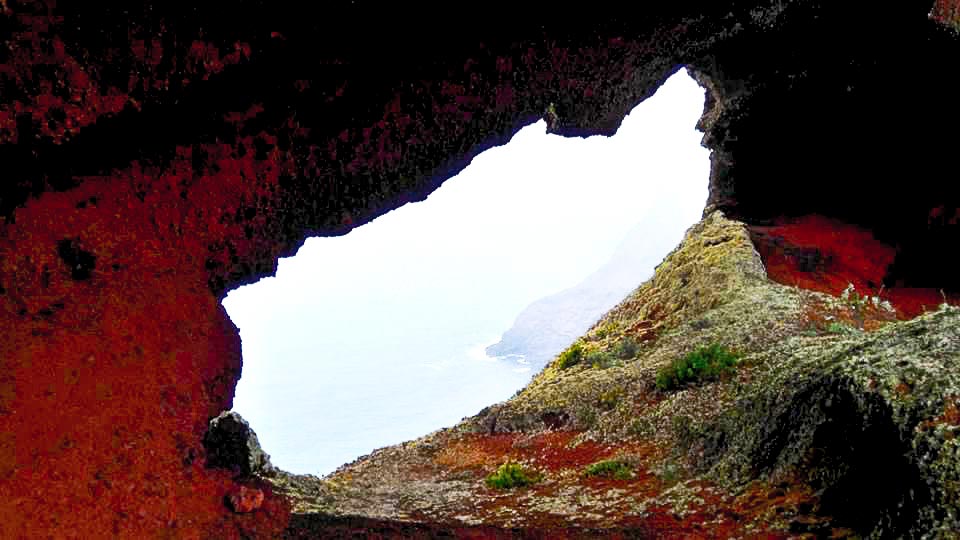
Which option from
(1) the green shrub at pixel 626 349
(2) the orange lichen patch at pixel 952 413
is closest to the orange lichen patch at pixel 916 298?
(1) the green shrub at pixel 626 349

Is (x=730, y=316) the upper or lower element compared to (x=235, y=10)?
lower

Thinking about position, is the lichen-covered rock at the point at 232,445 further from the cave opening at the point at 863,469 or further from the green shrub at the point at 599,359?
the green shrub at the point at 599,359

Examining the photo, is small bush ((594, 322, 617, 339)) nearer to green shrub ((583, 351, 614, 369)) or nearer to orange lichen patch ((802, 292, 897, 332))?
green shrub ((583, 351, 614, 369))

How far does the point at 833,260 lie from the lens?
64.0ft

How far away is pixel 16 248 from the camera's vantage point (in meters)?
6.13

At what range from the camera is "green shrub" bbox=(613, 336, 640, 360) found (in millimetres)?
16095

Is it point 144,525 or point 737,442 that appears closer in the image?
point 144,525

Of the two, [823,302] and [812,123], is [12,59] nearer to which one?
[823,302]

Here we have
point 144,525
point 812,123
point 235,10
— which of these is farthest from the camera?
point 812,123

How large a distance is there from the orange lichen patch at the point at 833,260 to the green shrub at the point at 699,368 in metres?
7.32

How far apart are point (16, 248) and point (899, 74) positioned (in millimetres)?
17220

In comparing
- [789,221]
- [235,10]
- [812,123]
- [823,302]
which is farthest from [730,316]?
[235,10]

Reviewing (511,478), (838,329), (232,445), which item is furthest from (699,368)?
(232,445)

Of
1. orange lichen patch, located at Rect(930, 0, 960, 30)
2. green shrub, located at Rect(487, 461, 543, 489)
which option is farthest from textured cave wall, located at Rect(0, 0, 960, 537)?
green shrub, located at Rect(487, 461, 543, 489)
